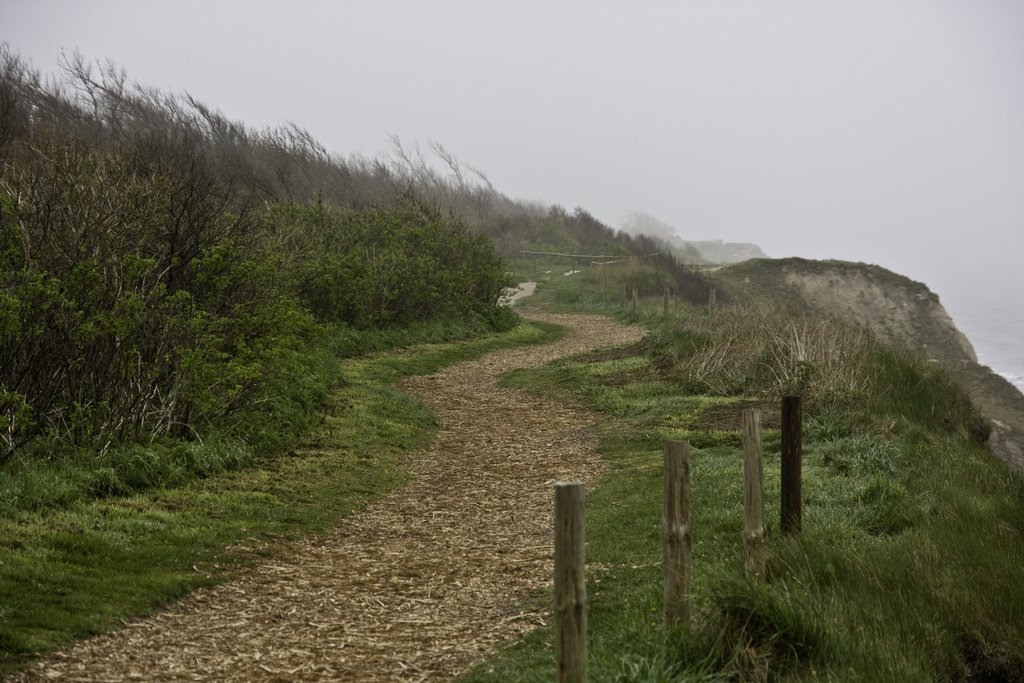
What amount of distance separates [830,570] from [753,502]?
2.12 feet

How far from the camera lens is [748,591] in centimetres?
531

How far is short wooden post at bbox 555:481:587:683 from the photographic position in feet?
13.3

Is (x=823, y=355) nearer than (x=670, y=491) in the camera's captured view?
No

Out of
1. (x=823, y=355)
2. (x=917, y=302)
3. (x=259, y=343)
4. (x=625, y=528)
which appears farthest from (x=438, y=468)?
(x=917, y=302)

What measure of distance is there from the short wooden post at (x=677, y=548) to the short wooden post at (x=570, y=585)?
4.01 feet

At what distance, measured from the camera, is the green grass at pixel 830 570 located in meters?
5.16

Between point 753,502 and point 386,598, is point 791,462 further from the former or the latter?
point 386,598

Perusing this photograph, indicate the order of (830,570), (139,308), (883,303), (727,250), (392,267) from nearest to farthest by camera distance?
(830,570), (139,308), (392,267), (883,303), (727,250)

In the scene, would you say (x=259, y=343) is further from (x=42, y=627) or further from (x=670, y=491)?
(x=670, y=491)

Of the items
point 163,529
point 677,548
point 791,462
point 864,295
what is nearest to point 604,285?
point 864,295

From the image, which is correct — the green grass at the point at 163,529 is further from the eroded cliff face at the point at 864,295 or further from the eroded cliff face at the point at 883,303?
the eroded cliff face at the point at 883,303

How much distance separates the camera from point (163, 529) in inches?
320

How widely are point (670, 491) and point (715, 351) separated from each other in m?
12.3

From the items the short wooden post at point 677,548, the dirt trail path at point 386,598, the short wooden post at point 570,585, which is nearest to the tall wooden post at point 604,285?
the dirt trail path at point 386,598
